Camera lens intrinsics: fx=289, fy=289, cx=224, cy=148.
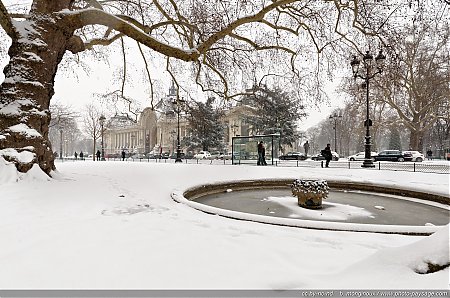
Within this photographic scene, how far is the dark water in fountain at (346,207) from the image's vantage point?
7.38 meters

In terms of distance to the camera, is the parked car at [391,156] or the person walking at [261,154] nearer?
the person walking at [261,154]

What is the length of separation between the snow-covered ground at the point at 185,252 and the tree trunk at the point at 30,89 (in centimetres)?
171

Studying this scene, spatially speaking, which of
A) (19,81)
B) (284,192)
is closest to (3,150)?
(19,81)

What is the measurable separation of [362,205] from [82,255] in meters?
8.24

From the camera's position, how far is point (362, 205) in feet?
29.5

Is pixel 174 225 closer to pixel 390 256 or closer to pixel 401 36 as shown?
pixel 390 256

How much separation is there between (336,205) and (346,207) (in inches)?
15.1

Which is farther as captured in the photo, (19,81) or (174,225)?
(19,81)

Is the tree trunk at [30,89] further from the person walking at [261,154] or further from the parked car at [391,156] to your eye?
the parked car at [391,156]

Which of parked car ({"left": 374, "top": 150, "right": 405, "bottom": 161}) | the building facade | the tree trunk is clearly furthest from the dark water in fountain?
the building facade

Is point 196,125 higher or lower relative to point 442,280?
higher

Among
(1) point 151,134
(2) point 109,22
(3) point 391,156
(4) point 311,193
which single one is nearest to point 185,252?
(4) point 311,193

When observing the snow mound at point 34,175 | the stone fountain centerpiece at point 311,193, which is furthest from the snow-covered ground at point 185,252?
the stone fountain centerpiece at point 311,193

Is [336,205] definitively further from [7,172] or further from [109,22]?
[7,172]
